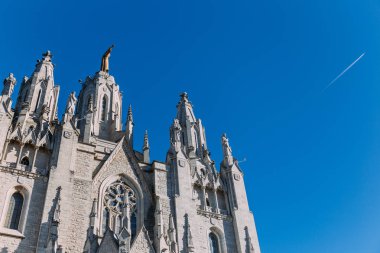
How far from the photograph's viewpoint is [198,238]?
82.7 feet

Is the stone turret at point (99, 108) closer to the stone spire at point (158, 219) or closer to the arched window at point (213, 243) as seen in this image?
the stone spire at point (158, 219)

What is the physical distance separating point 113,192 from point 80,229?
4.12 m

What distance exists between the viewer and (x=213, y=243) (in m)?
26.6

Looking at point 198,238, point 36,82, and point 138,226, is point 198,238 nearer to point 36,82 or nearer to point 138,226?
point 138,226

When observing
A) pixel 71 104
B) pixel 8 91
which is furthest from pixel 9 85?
pixel 71 104

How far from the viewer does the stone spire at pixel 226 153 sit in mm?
31094

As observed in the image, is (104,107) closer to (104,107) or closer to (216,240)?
(104,107)

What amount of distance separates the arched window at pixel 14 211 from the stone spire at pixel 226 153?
14.1m

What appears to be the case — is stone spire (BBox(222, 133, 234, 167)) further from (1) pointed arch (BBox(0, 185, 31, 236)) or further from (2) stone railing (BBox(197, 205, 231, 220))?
(1) pointed arch (BBox(0, 185, 31, 236))

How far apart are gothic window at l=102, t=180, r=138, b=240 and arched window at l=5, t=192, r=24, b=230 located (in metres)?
4.59

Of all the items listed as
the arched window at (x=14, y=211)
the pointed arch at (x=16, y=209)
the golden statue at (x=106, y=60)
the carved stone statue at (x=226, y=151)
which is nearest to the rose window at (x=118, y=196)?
the pointed arch at (x=16, y=209)

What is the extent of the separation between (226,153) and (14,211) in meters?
15.3

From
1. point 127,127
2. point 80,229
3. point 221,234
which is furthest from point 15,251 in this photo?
point 127,127

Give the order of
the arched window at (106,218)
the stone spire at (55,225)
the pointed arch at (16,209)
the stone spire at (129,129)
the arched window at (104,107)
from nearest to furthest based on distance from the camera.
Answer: the stone spire at (55,225), the pointed arch at (16,209), the arched window at (106,218), the stone spire at (129,129), the arched window at (104,107)
